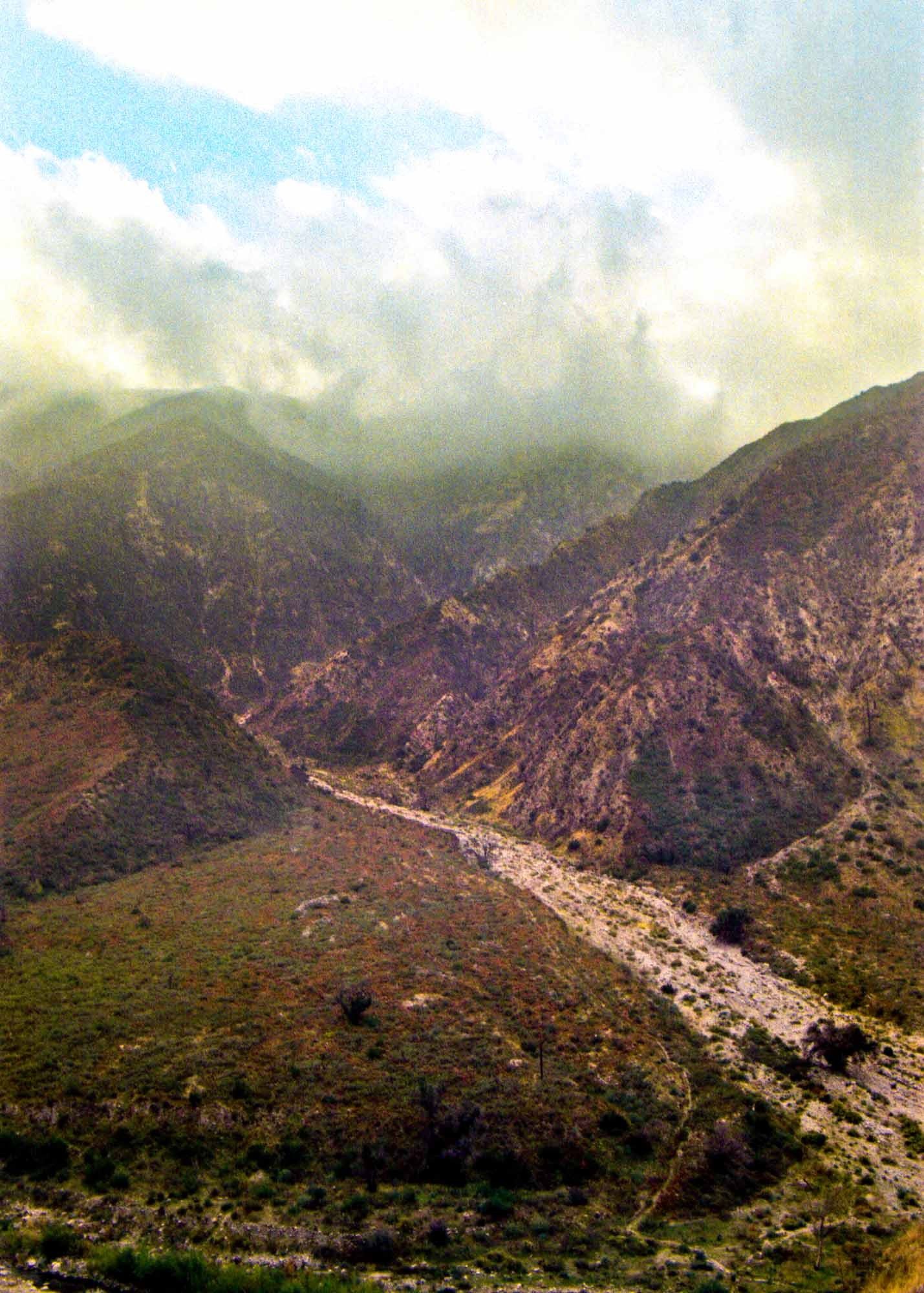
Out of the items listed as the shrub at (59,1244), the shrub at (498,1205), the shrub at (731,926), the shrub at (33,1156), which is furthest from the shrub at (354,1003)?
the shrub at (731,926)

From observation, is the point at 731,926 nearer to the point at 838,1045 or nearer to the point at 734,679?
the point at 838,1045

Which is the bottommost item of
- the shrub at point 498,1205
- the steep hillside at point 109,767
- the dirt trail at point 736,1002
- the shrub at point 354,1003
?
the dirt trail at point 736,1002

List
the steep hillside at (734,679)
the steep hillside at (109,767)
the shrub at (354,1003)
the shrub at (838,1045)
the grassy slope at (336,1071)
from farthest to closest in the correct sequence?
the steep hillside at (734,679) → the steep hillside at (109,767) → the shrub at (838,1045) → the shrub at (354,1003) → the grassy slope at (336,1071)

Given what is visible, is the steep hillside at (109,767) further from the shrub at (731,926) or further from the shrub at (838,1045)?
the shrub at (838,1045)

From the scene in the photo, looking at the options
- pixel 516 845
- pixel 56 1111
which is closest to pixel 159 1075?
pixel 56 1111

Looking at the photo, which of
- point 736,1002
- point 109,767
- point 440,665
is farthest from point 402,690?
point 736,1002
